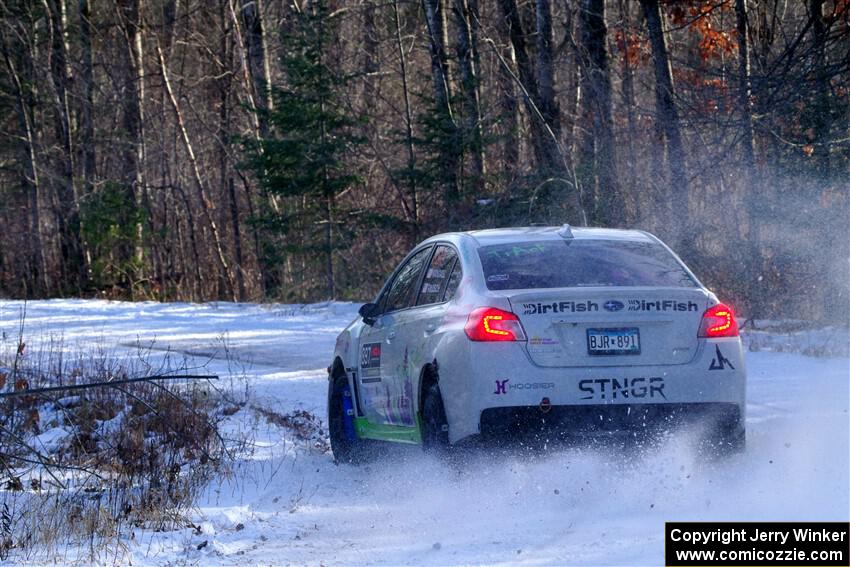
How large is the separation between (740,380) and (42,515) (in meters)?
4.25

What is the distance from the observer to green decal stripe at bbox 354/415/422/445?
25.4 feet

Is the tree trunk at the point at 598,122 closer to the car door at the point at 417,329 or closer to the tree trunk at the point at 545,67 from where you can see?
the tree trunk at the point at 545,67

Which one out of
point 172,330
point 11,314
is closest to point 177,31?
→ point 11,314

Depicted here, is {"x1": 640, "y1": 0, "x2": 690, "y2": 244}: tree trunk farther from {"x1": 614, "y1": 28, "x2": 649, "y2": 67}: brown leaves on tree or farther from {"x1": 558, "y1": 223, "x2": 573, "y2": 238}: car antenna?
{"x1": 558, "y1": 223, "x2": 573, "y2": 238}: car antenna

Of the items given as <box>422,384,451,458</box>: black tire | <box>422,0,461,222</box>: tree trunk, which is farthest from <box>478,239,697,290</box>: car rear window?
<box>422,0,461,222</box>: tree trunk

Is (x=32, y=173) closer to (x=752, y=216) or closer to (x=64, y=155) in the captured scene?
(x=64, y=155)

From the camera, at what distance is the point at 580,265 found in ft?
24.6

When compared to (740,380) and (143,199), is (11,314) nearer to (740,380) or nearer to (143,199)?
(143,199)

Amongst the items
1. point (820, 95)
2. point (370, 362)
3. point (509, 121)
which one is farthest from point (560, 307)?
point (509, 121)

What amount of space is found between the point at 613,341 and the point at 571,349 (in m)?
0.26

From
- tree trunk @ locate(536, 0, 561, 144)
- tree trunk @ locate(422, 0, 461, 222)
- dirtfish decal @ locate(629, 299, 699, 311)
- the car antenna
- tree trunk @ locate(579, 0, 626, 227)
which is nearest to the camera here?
dirtfish decal @ locate(629, 299, 699, 311)

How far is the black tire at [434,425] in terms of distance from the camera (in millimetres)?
7059

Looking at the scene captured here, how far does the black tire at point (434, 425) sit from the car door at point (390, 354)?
1.23ft

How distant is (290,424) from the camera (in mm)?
10539
